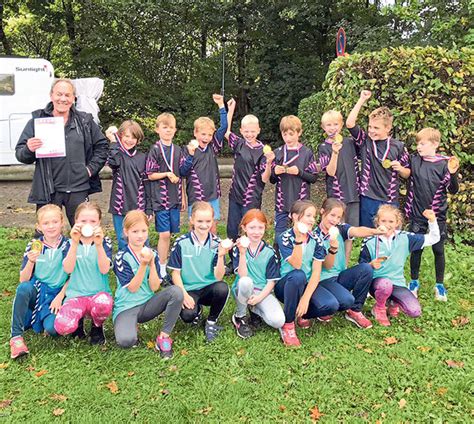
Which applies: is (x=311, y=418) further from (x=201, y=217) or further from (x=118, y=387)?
(x=201, y=217)

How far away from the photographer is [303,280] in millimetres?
3879

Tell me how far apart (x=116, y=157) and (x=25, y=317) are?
185 cm

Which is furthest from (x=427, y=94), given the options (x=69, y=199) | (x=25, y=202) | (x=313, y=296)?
(x=25, y=202)

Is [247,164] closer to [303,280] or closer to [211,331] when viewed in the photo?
[303,280]

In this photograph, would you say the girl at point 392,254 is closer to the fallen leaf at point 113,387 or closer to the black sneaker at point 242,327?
the black sneaker at point 242,327

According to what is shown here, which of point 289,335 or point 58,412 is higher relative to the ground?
point 289,335

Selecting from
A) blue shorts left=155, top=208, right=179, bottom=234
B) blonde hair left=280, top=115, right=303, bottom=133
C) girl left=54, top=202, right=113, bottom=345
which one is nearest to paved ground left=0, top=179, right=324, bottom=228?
blue shorts left=155, top=208, right=179, bottom=234

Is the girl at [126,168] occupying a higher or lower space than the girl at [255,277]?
higher

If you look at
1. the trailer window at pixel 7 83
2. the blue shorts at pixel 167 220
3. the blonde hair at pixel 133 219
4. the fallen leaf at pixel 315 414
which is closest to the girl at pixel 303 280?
the fallen leaf at pixel 315 414

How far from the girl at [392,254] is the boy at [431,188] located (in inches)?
A: 20.6

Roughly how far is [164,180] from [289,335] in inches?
83.4

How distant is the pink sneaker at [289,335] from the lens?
3906 millimetres

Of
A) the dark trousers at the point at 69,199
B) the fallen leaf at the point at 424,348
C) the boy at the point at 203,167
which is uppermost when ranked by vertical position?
the boy at the point at 203,167

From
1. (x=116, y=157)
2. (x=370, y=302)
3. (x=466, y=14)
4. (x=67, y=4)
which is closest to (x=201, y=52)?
(x=67, y=4)
